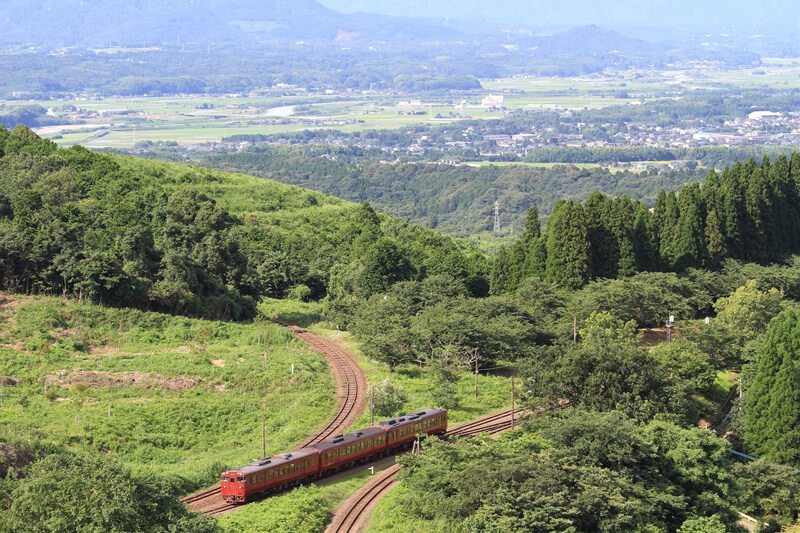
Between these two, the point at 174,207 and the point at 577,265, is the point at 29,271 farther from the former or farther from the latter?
the point at 577,265

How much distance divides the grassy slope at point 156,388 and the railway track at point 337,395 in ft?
1.72

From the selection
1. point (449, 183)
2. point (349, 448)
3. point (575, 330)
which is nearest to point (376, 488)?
point (349, 448)

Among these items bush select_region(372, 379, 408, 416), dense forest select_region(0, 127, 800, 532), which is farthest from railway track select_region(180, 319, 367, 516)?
dense forest select_region(0, 127, 800, 532)

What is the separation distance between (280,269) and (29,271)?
57.1 feet

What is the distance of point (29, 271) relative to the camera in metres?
46.3

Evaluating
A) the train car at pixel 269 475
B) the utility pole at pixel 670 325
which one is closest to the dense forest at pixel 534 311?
the utility pole at pixel 670 325

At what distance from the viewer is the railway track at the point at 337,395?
3083cm

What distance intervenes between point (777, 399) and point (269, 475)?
17932 millimetres

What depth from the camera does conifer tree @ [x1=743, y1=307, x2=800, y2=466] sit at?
3650 cm

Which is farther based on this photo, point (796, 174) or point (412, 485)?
point (796, 174)

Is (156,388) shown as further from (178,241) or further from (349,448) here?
(178,241)

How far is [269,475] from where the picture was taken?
31078 mm

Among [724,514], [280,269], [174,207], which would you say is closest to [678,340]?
[724,514]

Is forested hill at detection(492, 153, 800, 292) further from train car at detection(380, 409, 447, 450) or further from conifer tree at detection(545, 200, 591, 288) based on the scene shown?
train car at detection(380, 409, 447, 450)
